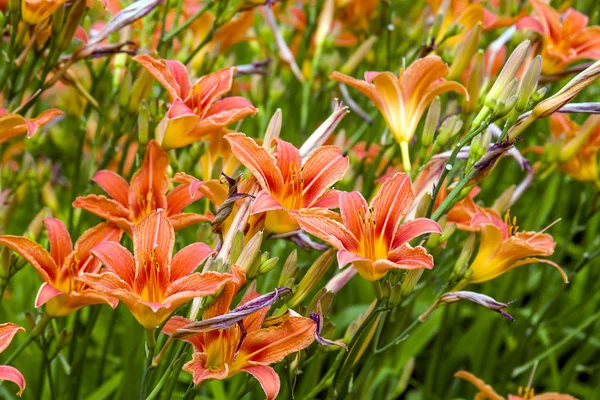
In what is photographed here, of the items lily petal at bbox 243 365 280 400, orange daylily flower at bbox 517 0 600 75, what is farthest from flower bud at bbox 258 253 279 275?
orange daylily flower at bbox 517 0 600 75

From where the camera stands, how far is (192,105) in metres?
1.43

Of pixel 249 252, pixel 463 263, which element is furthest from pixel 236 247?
pixel 463 263

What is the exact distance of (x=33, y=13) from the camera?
4.63 ft

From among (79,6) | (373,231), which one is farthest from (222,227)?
(79,6)

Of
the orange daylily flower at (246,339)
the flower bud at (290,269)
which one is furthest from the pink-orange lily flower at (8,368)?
the flower bud at (290,269)

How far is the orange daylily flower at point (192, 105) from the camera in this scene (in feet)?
4.34

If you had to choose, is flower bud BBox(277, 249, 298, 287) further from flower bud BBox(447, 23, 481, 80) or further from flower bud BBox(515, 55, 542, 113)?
A: flower bud BBox(447, 23, 481, 80)

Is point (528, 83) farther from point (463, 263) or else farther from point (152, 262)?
point (152, 262)

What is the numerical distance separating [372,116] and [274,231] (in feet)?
3.63

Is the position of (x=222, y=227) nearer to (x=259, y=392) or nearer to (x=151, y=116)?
(x=151, y=116)

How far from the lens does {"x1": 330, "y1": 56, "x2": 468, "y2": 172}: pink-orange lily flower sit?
4.55ft

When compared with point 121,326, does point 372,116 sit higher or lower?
higher

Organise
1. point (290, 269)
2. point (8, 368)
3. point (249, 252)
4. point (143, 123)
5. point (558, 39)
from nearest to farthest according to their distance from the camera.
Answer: point (8, 368)
point (249, 252)
point (290, 269)
point (143, 123)
point (558, 39)

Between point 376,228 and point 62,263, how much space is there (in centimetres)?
57
